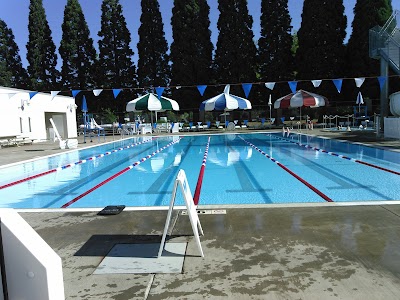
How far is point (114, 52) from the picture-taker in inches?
1506

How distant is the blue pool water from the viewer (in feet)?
22.0

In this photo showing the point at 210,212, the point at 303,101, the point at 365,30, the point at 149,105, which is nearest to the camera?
the point at 210,212

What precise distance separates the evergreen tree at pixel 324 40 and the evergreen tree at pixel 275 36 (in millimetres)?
2044

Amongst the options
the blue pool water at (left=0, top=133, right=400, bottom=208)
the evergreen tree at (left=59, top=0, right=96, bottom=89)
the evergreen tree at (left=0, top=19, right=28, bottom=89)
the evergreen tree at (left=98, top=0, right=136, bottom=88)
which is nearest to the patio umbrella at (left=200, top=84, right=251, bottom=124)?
the blue pool water at (left=0, top=133, right=400, bottom=208)

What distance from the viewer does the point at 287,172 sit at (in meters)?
9.18

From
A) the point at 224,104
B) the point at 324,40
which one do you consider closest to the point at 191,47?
the point at 324,40

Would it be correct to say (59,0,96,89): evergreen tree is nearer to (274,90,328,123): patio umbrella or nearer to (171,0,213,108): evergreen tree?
(171,0,213,108): evergreen tree

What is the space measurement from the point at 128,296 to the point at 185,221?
1822mm

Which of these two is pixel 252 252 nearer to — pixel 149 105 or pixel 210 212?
pixel 210 212

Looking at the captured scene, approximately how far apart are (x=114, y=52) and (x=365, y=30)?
25.2 metres

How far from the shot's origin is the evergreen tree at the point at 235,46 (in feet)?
115

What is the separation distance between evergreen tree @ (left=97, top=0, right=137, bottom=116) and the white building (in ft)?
42.2

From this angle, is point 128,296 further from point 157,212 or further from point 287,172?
point 287,172

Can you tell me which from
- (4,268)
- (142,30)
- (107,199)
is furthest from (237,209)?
(142,30)
